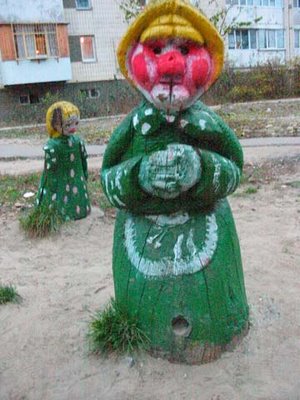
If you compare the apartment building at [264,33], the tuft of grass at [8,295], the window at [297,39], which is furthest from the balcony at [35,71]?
the tuft of grass at [8,295]

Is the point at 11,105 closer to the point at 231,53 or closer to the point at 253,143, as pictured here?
the point at 231,53

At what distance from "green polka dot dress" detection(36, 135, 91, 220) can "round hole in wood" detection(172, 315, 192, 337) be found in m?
2.80

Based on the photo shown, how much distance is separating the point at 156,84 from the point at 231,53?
23.0 meters

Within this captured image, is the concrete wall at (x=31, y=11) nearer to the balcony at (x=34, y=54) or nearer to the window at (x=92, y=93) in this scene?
the balcony at (x=34, y=54)

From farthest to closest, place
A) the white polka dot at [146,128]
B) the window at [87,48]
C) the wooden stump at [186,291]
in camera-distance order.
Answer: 1. the window at [87,48]
2. the wooden stump at [186,291]
3. the white polka dot at [146,128]

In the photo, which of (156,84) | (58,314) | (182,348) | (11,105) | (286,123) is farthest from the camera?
(11,105)

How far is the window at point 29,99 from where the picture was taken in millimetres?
20141

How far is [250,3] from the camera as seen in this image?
24156 millimetres

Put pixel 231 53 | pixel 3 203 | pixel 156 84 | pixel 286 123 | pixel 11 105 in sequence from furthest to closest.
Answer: pixel 231 53
pixel 11 105
pixel 286 123
pixel 3 203
pixel 156 84

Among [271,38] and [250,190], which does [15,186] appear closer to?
[250,190]

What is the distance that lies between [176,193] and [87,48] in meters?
A: 19.8

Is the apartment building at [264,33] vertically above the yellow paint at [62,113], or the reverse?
the apartment building at [264,33]

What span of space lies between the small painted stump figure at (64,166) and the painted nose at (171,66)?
2850 mm

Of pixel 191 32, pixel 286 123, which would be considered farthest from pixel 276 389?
pixel 286 123
